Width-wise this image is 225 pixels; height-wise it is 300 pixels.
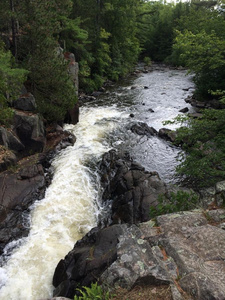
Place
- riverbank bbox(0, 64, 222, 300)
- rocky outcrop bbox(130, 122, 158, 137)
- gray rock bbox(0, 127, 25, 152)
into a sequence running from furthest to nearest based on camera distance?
rocky outcrop bbox(130, 122, 158, 137) < gray rock bbox(0, 127, 25, 152) < riverbank bbox(0, 64, 222, 300)

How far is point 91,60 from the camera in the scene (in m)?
24.0

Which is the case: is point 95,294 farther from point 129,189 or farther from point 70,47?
point 70,47

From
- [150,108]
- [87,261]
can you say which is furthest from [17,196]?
[150,108]

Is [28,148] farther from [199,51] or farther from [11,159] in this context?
[199,51]

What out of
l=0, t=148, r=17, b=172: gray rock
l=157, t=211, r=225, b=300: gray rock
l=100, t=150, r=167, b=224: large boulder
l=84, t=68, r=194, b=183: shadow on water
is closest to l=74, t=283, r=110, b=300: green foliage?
l=157, t=211, r=225, b=300: gray rock

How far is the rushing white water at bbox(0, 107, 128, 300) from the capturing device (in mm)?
6266

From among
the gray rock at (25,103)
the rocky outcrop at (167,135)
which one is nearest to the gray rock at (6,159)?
the gray rock at (25,103)

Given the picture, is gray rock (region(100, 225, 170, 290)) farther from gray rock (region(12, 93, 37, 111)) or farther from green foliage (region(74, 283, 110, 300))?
gray rock (region(12, 93, 37, 111))

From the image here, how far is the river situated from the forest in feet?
7.14

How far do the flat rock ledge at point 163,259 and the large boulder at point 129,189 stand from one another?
2390 mm

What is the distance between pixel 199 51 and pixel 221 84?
544cm

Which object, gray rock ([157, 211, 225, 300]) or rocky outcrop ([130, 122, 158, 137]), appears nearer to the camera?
gray rock ([157, 211, 225, 300])

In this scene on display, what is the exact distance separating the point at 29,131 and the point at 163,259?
959cm

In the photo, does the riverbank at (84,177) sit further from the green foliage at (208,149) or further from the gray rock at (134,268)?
the gray rock at (134,268)
